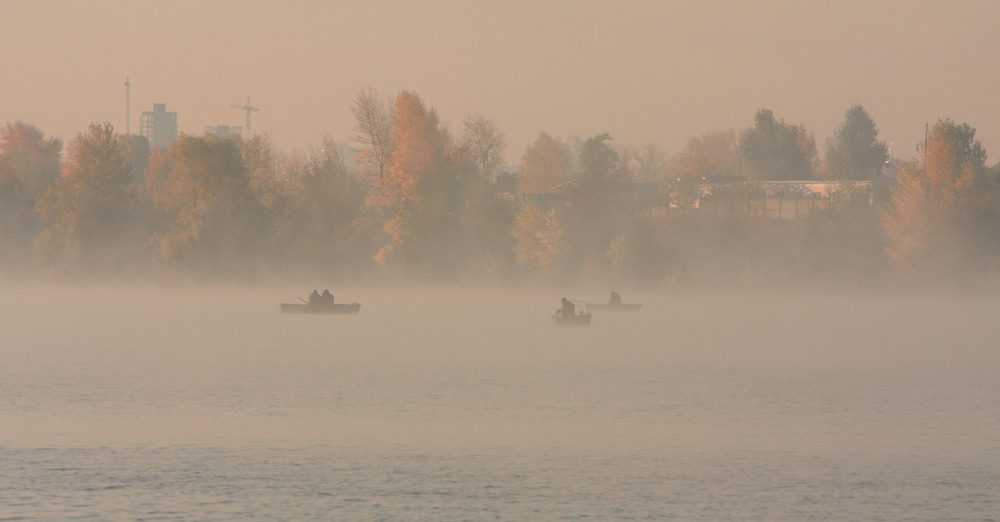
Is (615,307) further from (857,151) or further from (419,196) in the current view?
(857,151)

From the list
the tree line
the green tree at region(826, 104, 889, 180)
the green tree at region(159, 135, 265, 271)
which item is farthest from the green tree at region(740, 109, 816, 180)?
→ the green tree at region(159, 135, 265, 271)

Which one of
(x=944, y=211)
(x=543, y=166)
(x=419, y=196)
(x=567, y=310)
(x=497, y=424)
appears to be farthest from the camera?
(x=543, y=166)

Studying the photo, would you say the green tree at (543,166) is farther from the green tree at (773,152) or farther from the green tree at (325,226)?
the green tree at (325,226)

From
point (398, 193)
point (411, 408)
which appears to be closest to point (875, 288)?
point (398, 193)

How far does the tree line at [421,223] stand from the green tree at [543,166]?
56.7 m

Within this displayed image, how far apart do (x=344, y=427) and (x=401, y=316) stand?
5313cm

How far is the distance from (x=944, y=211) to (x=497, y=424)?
85618 millimetres

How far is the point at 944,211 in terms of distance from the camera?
366ft

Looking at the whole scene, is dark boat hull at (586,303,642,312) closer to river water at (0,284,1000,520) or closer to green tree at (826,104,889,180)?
river water at (0,284,1000,520)

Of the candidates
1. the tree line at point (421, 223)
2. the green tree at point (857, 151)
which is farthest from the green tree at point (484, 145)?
the green tree at point (857, 151)

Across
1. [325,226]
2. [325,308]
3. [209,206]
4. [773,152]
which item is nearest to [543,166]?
[773,152]

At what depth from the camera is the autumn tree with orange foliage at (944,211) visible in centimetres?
11056

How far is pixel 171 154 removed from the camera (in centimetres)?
11519

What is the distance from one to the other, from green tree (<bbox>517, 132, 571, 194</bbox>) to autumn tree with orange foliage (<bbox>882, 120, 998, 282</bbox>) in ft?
251
